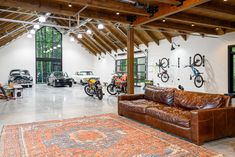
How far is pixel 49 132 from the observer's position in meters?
3.89

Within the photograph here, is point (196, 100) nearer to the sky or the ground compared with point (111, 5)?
nearer to the ground

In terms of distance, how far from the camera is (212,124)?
3301mm

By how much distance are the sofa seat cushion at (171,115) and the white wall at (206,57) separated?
22.4 ft

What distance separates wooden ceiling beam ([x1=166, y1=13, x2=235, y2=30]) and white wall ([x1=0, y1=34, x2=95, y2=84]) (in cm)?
1386

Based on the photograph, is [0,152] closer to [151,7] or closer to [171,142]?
[171,142]

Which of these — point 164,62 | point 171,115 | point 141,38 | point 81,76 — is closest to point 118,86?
point 164,62

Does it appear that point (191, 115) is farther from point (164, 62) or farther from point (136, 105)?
point (164, 62)

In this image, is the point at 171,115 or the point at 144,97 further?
the point at 144,97

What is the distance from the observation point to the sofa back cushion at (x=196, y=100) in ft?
12.1

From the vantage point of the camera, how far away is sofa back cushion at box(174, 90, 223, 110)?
3.69 meters

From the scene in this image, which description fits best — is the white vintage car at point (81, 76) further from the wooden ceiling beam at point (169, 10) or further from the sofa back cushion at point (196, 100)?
the sofa back cushion at point (196, 100)

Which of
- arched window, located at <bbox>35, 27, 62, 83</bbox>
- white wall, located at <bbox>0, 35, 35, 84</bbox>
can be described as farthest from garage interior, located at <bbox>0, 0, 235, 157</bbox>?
arched window, located at <bbox>35, 27, 62, 83</bbox>

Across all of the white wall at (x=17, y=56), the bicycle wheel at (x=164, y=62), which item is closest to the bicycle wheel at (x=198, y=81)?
the bicycle wheel at (x=164, y=62)

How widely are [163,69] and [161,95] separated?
25.9 feet
